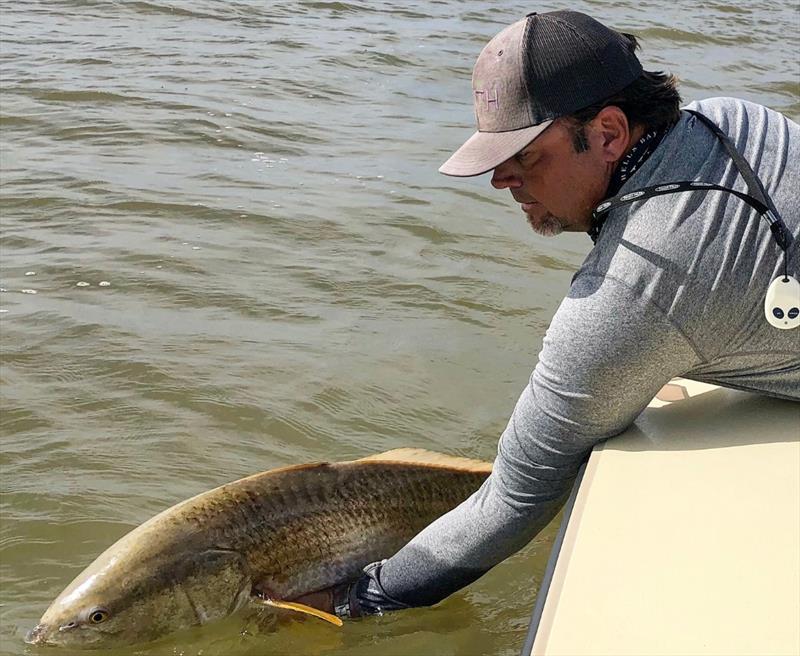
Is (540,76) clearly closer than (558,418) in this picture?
Yes

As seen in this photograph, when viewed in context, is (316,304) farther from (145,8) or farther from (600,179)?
(145,8)

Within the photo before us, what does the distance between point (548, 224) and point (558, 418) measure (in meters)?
0.50

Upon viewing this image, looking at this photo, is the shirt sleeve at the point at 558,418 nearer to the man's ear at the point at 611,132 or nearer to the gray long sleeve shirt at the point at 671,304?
the gray long sleeve shirt at the point at 671,304

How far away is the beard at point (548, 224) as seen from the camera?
9.26 feet

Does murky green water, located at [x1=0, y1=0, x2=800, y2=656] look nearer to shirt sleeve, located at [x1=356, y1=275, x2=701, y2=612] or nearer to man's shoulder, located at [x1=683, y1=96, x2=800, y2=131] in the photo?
shirt sleeve, located at [x1=356, y1=275, x2=701, y2=612]

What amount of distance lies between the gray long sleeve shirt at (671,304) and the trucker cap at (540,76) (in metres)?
0.22

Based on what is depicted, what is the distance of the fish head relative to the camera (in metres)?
3.16

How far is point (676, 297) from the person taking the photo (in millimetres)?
2494

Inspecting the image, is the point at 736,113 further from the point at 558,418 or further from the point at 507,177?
the point at 558,418

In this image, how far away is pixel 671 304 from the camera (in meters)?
2.50

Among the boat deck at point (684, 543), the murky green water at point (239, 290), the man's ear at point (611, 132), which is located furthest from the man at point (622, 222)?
the murky green water at point (239, 290)

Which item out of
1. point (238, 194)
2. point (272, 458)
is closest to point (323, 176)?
point (238, 194)

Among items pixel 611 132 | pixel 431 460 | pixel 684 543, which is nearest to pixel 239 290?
pixel 431 460

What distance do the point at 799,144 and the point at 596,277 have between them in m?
0.60
